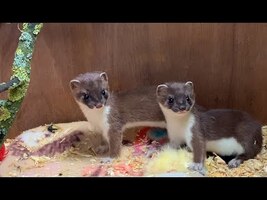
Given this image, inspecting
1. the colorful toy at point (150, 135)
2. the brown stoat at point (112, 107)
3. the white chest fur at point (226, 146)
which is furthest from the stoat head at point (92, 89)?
the white chest fur at point (226, 146)

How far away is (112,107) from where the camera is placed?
202 centimetres

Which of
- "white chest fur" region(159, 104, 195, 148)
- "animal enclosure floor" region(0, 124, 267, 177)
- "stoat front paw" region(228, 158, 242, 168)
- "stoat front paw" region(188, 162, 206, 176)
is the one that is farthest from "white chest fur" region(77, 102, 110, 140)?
"stoat front paw" region(228, 158, 242, 168)

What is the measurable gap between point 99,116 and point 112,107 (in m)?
0.06

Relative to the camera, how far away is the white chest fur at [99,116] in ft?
6.54

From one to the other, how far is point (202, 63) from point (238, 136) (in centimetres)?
35

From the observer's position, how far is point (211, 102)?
2.19m

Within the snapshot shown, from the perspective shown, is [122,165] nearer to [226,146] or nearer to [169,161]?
[169,161]

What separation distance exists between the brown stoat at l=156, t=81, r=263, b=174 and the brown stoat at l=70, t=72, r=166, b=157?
0.12 meters

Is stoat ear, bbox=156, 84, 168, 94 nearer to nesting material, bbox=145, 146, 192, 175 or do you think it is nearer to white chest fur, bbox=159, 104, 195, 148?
white chest fur, bbox=159, 104, 195, 148

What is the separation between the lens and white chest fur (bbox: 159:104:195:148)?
1.93 meters

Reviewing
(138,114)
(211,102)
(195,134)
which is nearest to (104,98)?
(138,114)

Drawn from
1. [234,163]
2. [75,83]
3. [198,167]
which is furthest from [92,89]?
[234,163]

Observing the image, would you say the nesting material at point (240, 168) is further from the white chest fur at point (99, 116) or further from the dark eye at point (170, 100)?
the white chest fur at point (99, 116)

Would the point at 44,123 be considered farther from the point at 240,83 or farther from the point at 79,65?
the point at 240,83
